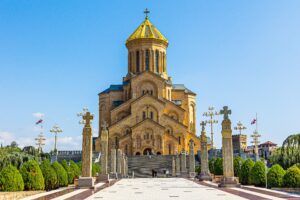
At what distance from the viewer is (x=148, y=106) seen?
4709 cm

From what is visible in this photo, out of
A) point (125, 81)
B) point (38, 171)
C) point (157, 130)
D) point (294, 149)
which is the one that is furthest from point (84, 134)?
point (125, 81)

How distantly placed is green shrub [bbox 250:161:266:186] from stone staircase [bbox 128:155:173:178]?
60.1 feet

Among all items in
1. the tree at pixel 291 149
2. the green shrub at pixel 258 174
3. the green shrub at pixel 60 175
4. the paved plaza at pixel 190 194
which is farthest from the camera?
the tree at pixel 291 149

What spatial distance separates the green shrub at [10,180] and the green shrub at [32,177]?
2.85 feet

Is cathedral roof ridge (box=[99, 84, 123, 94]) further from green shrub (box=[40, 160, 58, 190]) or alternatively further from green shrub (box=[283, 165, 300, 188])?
green shrub (box=[283, 165, 300, 188])

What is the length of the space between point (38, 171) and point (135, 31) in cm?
3937

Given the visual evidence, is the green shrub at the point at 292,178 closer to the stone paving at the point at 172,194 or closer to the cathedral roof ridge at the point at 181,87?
the stone paving at the point at 172,194

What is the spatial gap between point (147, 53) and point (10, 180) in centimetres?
3743

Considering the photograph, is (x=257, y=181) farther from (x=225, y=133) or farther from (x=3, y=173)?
(x=3, y=173)

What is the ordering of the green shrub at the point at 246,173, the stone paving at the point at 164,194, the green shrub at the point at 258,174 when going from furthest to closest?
the green shrub at the point at 246,173 → the green shrub at the point at 258,174 → the stone paving at the point at 164,194

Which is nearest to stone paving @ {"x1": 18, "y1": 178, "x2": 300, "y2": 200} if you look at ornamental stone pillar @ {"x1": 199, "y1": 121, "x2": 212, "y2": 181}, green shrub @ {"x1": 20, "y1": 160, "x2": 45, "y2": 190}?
green shrub @ {"x1": 20, "y1": 160, "x2": 45, "y2": 190}

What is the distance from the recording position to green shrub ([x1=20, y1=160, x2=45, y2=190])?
1577 centimetres

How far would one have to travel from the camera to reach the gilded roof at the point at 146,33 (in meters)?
51.5

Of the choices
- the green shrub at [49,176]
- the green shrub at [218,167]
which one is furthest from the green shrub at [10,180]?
the green shrub at [218,167]
